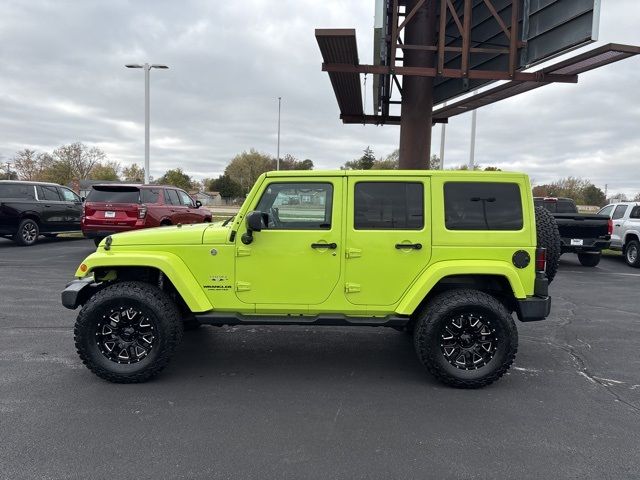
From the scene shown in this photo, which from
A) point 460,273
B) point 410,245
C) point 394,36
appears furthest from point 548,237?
point 394,36

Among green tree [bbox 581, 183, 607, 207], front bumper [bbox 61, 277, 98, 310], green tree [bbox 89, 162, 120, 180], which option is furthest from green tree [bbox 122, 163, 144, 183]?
front bumper [bbox 61, 277, 98, 310]

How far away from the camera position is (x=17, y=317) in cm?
627

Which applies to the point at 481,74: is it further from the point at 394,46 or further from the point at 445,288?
the point at 445,288

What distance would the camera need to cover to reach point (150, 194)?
38.0 feet

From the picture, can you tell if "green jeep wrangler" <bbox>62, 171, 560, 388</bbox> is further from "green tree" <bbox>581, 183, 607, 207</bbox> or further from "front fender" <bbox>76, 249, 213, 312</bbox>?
"green tree" <bbox>581, 183, 607, 207</bbox>

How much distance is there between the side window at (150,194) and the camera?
11.3 meters

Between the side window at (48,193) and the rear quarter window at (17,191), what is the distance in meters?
0.27

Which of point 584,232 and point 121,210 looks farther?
point 584,232

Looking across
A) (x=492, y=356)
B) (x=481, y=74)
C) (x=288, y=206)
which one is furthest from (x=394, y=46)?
(x=492, y=356)

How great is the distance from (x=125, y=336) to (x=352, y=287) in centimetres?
211

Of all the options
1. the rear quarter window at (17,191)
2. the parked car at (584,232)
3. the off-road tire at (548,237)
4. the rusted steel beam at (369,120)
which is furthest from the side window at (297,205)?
the rear quarter window at (17,191)

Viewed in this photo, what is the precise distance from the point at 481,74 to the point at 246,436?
8508 millimetres

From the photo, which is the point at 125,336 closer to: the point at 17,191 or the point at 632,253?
the point at 17,191

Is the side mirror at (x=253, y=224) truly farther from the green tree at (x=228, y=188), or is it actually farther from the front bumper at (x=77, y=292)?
the green tree at (x=228, y=188)
